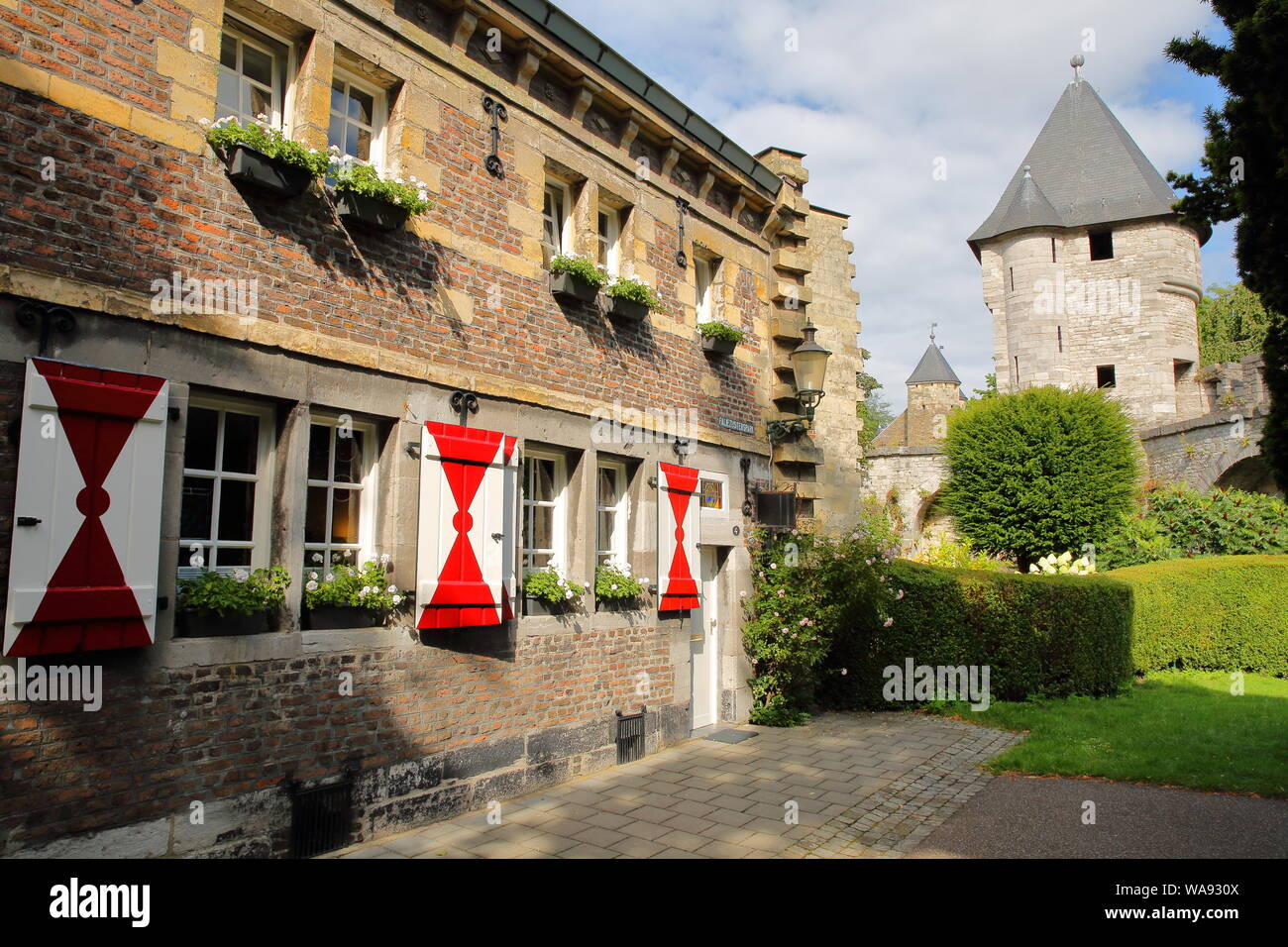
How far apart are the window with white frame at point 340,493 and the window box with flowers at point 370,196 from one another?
1427 mm

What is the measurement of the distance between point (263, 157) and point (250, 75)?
3.21ft

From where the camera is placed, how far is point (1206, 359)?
130ft

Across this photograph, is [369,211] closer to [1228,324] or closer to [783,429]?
[783,429]

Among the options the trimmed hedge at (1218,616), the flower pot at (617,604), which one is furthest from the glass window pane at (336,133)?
the trimmed hedge at (1218,616)

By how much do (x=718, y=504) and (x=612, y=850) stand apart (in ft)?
16.6

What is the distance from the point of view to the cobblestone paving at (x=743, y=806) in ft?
18.4

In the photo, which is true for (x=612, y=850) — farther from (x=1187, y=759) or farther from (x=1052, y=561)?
(x=1052, y=561)

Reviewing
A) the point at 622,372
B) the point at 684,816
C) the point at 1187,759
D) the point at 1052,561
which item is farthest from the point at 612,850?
the point at 1052,561

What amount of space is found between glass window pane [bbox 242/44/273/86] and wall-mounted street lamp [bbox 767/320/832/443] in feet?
21.6

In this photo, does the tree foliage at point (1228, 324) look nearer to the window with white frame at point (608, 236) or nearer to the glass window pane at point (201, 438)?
the window with white frame at point (608, 236)

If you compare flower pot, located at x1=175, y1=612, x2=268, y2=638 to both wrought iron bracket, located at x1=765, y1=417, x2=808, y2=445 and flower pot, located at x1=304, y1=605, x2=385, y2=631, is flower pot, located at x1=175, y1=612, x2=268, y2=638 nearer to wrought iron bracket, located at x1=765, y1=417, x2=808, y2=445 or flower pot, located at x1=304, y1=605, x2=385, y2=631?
flower pot, located at x1=304, y1=605, x2=385, y2=631

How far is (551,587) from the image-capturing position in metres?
7.36

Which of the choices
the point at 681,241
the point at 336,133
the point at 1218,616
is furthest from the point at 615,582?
the point at 1218,616

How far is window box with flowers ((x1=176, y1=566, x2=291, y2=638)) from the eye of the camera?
4910mm
